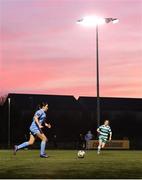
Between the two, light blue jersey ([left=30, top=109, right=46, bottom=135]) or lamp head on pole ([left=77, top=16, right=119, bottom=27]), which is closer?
light blue jersey ([left=30, top=109, right=46, bottom=135])

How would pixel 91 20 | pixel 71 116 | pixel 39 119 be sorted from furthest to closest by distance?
pixel 71 116 → pixel 91 20 → pixel 39 119

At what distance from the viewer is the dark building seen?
98188 millimetres

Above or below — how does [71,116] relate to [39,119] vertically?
above

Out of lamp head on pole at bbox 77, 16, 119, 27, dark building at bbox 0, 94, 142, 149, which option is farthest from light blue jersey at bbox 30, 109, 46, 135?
dark building at bbox 0, 94, 142, 149

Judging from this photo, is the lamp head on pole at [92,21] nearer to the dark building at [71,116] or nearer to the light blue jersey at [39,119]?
the light blue jersey at [39,119]

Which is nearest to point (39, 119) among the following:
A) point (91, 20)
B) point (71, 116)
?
point (91, 20)

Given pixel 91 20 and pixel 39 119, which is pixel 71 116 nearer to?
pixel 91 20

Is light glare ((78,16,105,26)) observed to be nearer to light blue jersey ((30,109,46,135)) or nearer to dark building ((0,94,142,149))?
light blue jersey ((30,109,46,135))

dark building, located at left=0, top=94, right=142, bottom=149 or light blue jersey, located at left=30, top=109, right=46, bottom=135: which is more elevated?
dark building, located at left=0, top=94, right=142, bottom=149

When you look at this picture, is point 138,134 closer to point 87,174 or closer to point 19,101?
point 19,101

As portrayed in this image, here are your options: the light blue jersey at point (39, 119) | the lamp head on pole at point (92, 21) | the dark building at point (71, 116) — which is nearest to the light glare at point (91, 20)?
the lamp head on pole at point (92, 21)

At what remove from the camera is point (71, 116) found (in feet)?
363

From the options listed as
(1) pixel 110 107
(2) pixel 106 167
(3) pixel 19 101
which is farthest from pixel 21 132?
(2) pixel 106 167

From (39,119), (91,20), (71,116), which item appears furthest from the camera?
(71,116)
